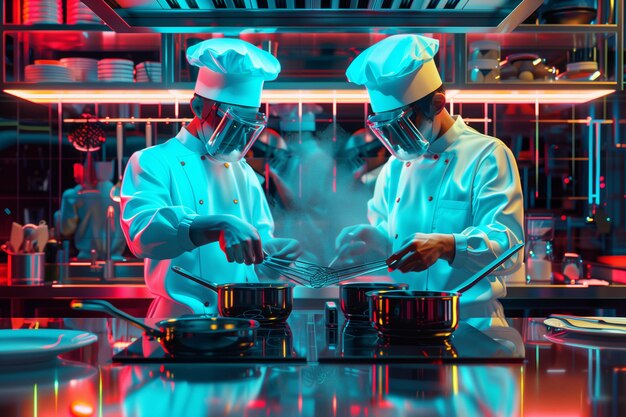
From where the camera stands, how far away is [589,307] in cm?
312

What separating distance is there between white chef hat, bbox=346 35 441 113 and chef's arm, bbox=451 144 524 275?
0.95 ft

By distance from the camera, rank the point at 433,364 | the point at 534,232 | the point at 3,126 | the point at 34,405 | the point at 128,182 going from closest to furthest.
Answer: the point at 34,405 < the point at 433,364 < the point at 128,182 < the point at 534,232 < the point at 3,126

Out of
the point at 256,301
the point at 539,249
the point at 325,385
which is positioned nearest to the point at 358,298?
the point at 256,301

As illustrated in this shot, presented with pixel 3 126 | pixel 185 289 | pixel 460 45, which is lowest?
pixel 185 289

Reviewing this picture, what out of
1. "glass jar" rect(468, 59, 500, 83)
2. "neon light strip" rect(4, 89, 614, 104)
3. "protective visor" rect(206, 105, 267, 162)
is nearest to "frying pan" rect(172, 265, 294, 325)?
"protective visor" rect(206, 105, 267, 162)

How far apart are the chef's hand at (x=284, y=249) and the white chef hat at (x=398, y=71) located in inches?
18.7

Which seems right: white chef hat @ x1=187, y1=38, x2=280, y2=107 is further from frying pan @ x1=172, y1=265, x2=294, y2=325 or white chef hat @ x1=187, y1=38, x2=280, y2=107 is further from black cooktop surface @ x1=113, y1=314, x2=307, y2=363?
black cooktop surface @ x1=113, y1=314, x2=307, y2=363

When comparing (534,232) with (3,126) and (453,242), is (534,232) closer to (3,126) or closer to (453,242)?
(453,242)

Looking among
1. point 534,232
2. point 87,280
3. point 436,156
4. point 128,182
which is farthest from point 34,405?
point 534,232

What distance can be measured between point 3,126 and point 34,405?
3.54 m

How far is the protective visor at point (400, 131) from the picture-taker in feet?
6.59

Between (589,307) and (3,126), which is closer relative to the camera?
(589,307)

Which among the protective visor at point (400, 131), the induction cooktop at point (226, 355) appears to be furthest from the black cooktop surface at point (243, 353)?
the protective visor at point (400, 131)

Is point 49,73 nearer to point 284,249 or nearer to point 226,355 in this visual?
point 284,249
